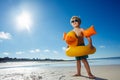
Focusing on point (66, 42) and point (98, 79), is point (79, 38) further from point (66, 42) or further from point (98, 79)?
point (98, 79)

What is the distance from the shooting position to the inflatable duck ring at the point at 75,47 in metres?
5.19

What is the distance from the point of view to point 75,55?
544 cm

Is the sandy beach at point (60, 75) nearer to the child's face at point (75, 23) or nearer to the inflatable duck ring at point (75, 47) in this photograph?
the inflatable duck ring at point (75, 47)

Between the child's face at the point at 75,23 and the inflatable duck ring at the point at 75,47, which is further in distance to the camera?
the child's face at the point at 75,23

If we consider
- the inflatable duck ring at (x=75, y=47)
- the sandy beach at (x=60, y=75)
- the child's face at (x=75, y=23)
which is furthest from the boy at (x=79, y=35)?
the sandy beach at (x=60, y=75)

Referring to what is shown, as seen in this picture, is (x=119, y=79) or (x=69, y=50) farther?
(x=69, y=50)

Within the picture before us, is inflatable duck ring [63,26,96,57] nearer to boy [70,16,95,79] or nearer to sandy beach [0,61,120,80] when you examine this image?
boy [70,16,95,79]

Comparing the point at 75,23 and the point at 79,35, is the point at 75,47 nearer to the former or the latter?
the point at 79,35

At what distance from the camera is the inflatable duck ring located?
5195 millimetres

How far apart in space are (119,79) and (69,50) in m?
1.55

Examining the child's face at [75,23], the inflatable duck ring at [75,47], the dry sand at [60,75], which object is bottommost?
the dry sand at [60,75]

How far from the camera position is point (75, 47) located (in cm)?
539

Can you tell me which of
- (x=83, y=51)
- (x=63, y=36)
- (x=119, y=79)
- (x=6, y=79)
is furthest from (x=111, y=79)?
(x=6, y=79)

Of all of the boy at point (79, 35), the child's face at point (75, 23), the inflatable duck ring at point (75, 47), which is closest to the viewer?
the inflatable duck ring at point (75, 47)
